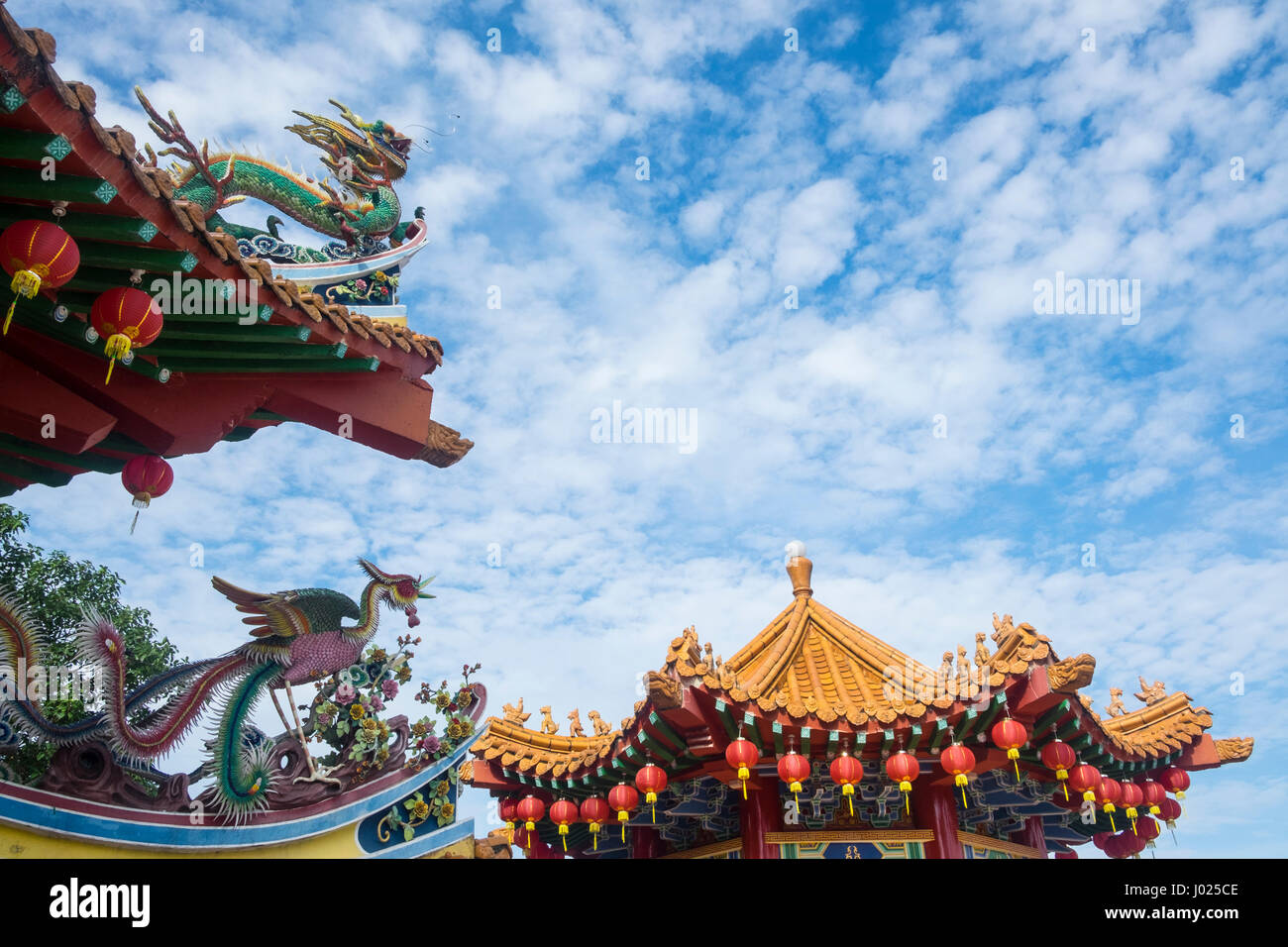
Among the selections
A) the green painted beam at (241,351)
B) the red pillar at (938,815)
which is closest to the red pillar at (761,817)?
the red pillar at (938,815)

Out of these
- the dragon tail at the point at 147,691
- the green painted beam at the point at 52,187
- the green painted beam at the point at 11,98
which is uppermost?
the green painted beam at the point at 11,98

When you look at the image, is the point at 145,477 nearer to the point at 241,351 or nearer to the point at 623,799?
the point at 241,351

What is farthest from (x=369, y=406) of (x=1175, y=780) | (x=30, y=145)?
(x=1175, y=780)

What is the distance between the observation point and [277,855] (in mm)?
7000

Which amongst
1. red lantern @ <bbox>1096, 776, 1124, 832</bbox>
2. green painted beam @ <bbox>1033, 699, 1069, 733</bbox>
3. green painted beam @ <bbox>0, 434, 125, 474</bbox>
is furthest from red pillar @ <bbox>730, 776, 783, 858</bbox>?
green painted beam @ <bbox>0, 434, 125, 474</bbox>

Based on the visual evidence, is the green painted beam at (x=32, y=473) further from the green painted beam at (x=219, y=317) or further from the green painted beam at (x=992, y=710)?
the green painted beam at (x=992, y=710)

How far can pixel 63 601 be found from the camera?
14273mm

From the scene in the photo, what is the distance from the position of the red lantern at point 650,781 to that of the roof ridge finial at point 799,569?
3.21 metres

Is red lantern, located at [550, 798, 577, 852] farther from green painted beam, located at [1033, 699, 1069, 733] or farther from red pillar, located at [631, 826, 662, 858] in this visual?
green painted beam, located at [1033, 699, 1069, 733]

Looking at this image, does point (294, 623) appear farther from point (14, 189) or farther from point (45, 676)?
point (14, 189)

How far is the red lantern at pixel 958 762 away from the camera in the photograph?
6566 millimetres
